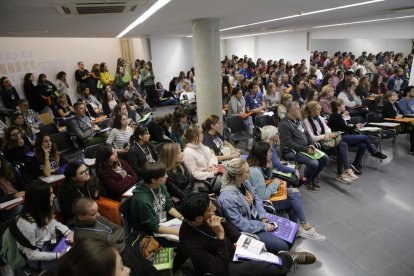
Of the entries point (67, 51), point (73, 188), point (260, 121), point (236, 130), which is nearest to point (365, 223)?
point (260, 121)

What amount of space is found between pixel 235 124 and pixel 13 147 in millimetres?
4138

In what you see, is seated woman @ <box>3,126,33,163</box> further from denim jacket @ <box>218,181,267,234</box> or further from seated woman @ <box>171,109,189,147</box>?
denim jacket @ <box>218,181,267,234</box>

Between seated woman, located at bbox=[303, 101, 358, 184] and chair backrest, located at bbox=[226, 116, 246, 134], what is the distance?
1505 mm

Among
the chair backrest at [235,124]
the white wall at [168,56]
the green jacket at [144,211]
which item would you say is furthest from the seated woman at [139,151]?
the white wall at [168,56]

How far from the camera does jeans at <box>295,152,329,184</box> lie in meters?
4.50

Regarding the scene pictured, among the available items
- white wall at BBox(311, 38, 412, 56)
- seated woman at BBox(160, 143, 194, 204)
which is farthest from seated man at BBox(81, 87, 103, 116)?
white wall at BBox(311, 38, 412, 56)

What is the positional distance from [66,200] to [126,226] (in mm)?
796

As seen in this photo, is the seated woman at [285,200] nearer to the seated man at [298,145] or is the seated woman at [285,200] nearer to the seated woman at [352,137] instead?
the seated man at [298,145]

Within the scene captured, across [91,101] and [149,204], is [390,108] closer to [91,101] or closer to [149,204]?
[149,204]

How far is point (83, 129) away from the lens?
19.2 feet

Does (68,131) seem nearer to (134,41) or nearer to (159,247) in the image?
(159,247)

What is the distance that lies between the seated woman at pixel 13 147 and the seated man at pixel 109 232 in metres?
2.44

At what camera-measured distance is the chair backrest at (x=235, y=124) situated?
616 centimetres

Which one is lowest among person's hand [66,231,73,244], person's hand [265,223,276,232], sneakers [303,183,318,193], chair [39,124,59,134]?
sneakers [303,183,318,193]
